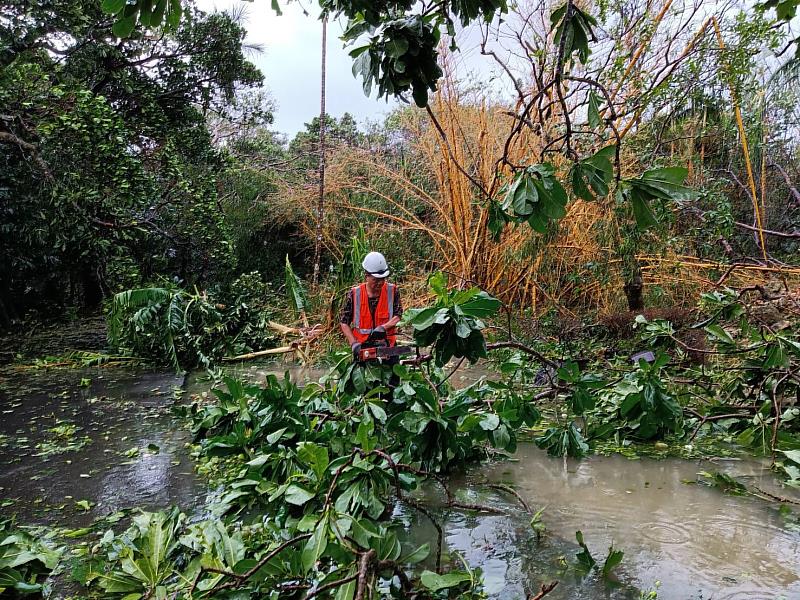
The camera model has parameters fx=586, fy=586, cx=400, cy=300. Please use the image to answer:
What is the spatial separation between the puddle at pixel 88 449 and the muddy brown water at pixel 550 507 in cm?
1

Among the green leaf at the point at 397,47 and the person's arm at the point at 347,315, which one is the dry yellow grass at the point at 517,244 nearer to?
the person's arm at the point at 347,315

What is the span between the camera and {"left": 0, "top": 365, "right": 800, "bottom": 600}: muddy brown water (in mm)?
2691

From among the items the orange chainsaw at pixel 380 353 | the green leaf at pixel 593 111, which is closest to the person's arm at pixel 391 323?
the orange chainsaw at pixel 380 353

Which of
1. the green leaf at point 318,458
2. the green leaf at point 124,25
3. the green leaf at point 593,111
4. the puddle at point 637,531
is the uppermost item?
the green leaf at point 124,25

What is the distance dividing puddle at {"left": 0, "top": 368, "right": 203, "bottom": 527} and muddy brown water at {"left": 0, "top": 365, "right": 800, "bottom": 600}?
15 millimetres

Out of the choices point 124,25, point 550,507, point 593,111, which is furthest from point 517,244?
point 124,25

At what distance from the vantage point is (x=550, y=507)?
11.3ft

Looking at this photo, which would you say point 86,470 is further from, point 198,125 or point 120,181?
point 198,125

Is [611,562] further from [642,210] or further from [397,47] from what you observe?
[397,47]

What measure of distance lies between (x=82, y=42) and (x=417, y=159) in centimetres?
537

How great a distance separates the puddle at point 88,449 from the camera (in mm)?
3760

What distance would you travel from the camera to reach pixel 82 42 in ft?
28.3

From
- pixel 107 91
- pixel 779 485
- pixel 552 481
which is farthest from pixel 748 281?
pixel 107 91

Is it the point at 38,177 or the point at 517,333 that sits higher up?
the point at 38,177
